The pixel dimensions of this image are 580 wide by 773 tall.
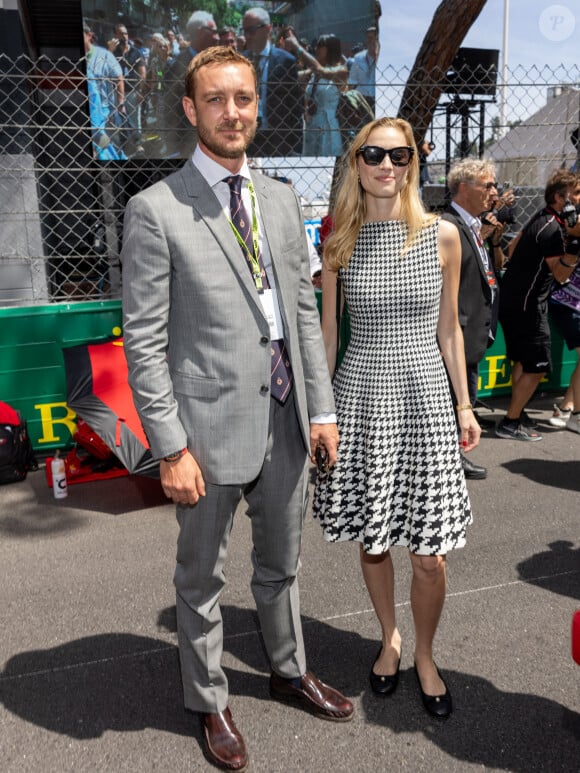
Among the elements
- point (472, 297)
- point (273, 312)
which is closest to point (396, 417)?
point (273, 312)

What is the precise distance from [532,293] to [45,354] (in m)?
3.80

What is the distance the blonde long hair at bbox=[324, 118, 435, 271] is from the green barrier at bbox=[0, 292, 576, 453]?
2.74m

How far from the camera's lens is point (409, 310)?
2.46 metres

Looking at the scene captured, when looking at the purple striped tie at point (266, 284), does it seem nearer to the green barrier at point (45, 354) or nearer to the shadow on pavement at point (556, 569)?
the shadow on pavement at point (556, 569)

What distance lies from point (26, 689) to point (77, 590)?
2.46 ft

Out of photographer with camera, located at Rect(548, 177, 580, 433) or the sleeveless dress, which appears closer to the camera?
the sleeveless dress

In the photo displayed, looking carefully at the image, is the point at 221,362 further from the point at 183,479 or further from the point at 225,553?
the point at 225,553

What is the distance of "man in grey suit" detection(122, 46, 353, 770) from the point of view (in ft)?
6.50

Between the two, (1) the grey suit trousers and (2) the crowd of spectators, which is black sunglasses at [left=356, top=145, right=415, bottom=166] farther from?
(2) the crowd of spectators

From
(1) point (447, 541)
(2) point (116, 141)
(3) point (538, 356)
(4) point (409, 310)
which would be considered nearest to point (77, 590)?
(1) point (447, 541)

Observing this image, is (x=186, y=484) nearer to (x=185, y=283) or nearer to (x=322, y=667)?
(x=185, y=283)

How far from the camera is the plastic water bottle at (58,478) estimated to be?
14.7 ft

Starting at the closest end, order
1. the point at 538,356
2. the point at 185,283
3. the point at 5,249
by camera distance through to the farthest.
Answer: the point at 185,283 < the point at 538,356 < the point at 5,249

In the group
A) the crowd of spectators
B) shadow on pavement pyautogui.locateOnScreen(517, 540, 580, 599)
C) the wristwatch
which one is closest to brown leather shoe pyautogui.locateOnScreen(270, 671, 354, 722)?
the wristwatch
